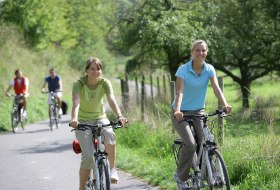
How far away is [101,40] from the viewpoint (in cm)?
6234

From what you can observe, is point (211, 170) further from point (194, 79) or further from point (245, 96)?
point (245, 96)

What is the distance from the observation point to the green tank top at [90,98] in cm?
690

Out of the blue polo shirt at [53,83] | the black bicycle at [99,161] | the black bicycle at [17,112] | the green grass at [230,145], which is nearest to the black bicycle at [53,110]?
the blue polo shirt at [53,83]

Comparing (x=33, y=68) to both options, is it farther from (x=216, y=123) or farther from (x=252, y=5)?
(x=216, y=123)

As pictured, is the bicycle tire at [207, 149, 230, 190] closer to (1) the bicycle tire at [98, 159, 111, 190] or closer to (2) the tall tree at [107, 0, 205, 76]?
(1) the bicycle tire at [98, 159, 111, 190]

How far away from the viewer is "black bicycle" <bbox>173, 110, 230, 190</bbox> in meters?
6.32

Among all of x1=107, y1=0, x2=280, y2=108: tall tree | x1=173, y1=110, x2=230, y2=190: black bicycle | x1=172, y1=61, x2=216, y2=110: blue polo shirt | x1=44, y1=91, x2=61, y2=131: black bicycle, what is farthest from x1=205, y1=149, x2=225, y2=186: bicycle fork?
x1=44, y1=91, x2=61, y2=131: black bicycle

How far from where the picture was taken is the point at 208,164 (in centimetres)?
654

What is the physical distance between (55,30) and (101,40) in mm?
20235

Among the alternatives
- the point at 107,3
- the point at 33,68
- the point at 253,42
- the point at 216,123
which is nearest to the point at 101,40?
the point at 107,3

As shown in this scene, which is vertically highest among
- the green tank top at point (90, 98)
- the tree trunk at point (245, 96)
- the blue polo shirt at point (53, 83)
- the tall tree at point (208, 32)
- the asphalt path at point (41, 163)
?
the tall tree at point (208, 32)

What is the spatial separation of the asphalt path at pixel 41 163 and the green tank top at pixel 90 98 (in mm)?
2055

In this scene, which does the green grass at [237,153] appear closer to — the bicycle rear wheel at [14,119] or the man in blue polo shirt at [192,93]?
the man in blue polo shirt at [192,93]

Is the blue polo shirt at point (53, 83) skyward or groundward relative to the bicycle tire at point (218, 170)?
skyward
